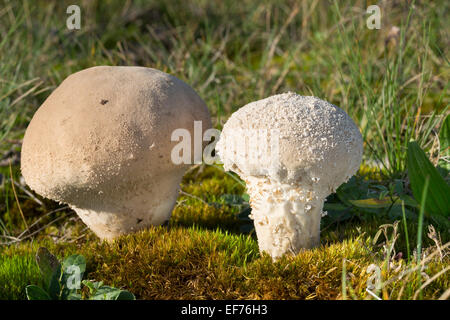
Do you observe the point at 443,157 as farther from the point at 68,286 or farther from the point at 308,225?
the point at 68,286

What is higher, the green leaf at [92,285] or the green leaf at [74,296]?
the green leaf at [92,285]

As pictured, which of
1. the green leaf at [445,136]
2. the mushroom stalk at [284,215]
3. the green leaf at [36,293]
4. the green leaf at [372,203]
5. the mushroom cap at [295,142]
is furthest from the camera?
the green leaf at [445,136]

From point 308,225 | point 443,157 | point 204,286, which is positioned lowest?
point 204,286

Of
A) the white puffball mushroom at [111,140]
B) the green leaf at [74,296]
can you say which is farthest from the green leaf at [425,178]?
the green leaf at [74,296]

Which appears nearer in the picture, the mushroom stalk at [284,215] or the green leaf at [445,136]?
the mushroom stalk at [284,215]

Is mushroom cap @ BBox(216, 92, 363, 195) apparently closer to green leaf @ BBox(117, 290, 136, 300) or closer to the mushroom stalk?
the mushroom stalk

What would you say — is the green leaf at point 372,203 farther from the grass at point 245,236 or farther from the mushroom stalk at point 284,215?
the mushroom stalk at point 284,215
